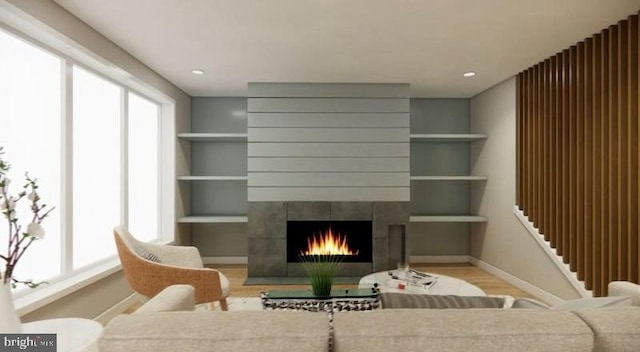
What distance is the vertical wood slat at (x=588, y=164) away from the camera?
3.30 meters

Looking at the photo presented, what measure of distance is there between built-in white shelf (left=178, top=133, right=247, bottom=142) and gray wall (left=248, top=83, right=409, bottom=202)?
405mm

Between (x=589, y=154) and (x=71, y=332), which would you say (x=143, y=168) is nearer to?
(x=71, y=332)

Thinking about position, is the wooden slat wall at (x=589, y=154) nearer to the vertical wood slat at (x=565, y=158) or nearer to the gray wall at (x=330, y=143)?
the vertical wood slat at (x=565, y=158)

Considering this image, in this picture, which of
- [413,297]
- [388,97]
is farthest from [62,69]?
[388,97]

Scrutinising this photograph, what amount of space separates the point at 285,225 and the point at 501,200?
266cm

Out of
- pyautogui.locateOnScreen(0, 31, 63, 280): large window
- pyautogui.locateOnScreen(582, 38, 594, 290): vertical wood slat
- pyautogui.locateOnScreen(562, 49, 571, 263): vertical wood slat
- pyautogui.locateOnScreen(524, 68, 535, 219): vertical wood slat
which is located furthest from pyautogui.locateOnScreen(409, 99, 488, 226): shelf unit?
pyautogui.locateOnScreen(0, 31, 63, 280): large window

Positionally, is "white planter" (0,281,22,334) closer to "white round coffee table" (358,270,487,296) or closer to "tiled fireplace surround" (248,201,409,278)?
"white round coffee table" (358,270,487,296)

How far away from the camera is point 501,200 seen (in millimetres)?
4828

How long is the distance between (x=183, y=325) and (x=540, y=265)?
396 cm

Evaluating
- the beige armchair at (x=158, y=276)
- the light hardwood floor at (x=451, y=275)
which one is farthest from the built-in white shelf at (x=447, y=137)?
the beige armchair at (x=158, y=276)

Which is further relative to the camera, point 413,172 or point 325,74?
point 413,172

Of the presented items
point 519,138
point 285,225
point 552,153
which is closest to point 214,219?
point 285,225

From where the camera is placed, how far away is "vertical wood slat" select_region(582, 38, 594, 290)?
3.30 meters

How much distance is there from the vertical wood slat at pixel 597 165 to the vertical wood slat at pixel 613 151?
5.2 inches
